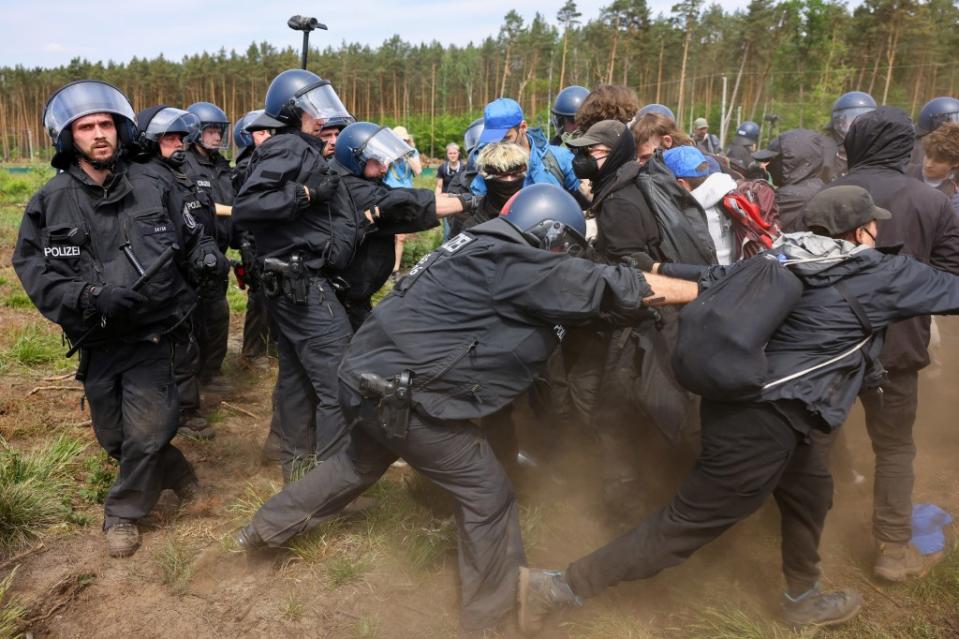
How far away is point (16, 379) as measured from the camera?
6.02m

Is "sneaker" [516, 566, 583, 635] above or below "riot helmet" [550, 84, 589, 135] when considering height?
below

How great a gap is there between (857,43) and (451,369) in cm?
3733

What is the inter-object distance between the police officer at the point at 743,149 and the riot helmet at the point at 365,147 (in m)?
4.86

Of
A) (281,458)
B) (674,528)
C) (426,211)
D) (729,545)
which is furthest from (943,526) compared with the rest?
(281,458)

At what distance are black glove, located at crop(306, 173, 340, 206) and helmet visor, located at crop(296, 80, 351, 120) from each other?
0.47 meters

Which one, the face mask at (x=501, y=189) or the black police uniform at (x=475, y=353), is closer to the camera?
the black police uniform at (x=475, y=353)

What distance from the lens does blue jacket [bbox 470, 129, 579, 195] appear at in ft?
15.6

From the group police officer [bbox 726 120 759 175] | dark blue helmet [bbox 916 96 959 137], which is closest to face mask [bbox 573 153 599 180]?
police officer [bbox 726 120 759 175]

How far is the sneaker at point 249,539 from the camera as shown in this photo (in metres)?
3.52

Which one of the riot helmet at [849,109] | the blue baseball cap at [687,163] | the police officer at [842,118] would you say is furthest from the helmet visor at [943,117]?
the blue baseball cap at [687,163]

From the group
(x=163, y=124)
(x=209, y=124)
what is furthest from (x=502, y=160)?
(x=209, y=124)

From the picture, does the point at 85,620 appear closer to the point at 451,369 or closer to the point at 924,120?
the point at 451,369

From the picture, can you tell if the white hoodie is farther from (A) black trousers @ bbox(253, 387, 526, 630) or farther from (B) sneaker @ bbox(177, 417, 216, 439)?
(B) sneaker @ bbox(177, 417, 216, 439)

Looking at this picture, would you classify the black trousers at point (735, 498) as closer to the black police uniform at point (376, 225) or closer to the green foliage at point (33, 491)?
the black police uniform at point (376, 225)
